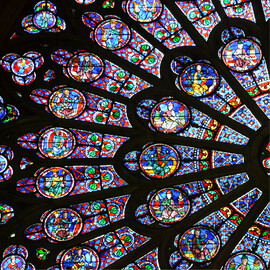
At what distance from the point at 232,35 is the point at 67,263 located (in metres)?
5.39

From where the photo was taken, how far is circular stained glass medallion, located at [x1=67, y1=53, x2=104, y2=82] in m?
15.4

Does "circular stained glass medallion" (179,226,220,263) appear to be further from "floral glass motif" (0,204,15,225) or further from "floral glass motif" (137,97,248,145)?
"floral glass motif" (0,204,15,225)

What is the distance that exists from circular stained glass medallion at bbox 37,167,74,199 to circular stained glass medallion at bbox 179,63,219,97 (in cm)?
278

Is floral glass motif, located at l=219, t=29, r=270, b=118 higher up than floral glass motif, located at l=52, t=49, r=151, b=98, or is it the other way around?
floral glass motif, located at l=219, t=29, r=270, b=118

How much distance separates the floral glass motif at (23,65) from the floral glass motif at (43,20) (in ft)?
1.73

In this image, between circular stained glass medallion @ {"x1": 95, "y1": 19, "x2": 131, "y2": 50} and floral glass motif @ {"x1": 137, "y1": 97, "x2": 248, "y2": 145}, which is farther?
circular stained glass medallion @ {"x1": 95, "y1": 19, "x2": 131, "y2": 50}

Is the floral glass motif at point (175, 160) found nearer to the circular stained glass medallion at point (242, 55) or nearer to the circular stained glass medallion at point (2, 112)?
the circular stained glass medallion at point (242, 55)

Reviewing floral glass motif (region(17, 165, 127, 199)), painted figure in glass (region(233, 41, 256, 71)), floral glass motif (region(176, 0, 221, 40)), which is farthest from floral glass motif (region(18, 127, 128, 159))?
floral glass motif (region(176, 0, 221, 40))

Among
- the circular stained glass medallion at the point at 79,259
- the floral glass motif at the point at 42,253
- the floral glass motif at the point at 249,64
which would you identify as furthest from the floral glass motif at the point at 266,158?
the floral glass motif at the point at 42,253

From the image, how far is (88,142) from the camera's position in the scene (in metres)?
14.9

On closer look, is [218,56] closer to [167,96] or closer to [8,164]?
[167,96]

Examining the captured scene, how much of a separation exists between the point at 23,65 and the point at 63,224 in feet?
10.5

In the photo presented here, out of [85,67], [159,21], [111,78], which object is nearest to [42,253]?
[111,78]

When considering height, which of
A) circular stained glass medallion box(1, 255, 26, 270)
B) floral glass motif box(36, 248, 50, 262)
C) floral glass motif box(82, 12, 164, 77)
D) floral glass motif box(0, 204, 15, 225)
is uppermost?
floral glass motif box(82, 12, 164, 77)
